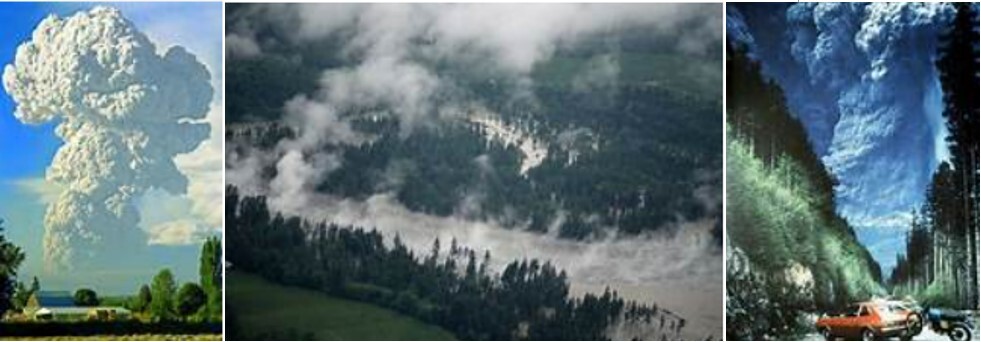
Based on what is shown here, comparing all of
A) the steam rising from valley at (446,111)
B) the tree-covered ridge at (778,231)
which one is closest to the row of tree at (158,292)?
the steam rising from valley at (446,111)

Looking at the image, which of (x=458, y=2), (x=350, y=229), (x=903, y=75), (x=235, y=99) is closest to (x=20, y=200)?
(x=235, y=99)

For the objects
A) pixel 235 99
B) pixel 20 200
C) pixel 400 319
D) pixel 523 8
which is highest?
pixel 523 8

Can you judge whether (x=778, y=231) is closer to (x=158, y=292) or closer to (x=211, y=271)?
(x=211, y=271)

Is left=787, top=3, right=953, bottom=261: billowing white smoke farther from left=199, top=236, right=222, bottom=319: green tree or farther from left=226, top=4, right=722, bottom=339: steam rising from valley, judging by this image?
left=199, top=236, right=222, bottom=319: green tree

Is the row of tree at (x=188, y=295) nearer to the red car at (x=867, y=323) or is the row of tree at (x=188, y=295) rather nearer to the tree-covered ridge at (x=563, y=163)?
the tree-covered ridge at (x=563, y=163)

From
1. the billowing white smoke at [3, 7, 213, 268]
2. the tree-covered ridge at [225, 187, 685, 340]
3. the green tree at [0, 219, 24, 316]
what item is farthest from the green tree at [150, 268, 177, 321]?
the green tree at [0, 219, 24, 316]

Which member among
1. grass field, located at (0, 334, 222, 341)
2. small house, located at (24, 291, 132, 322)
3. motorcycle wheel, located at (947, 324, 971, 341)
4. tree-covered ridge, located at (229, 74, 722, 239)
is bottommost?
grass field, located at (0, 334, 222, 341)

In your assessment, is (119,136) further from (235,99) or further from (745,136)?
(745,136)
